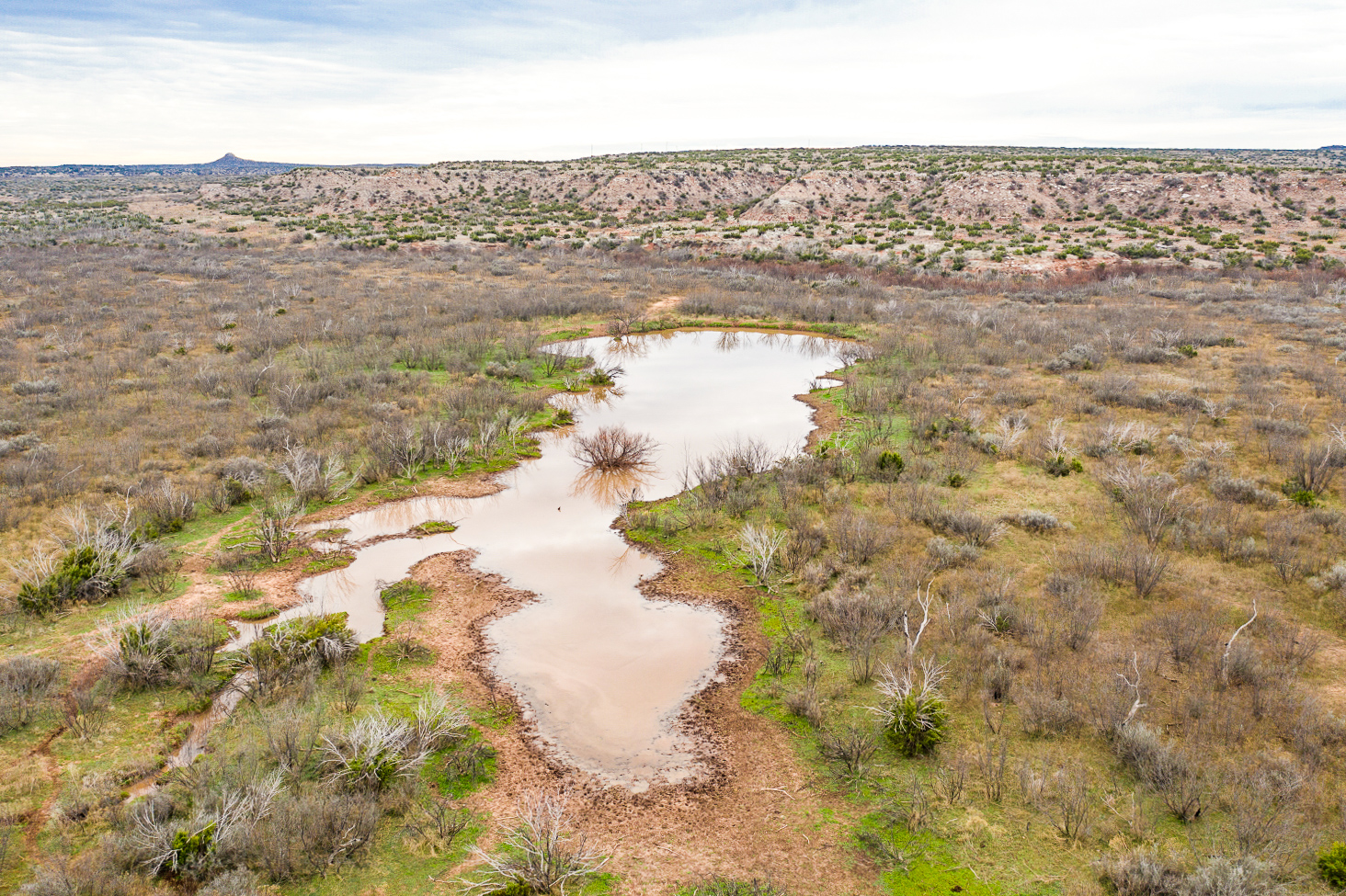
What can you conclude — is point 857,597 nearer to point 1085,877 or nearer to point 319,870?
point 1085,877

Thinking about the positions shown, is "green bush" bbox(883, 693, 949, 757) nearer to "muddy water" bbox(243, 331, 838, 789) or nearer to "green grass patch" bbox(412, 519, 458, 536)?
"muddy water" bbox(243, 331, 838, 789)

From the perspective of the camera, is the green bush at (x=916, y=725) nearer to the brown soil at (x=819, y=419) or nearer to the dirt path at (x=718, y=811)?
the dirt path at (x=718, y=811)

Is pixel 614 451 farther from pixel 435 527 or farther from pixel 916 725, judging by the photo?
pixel 916 725

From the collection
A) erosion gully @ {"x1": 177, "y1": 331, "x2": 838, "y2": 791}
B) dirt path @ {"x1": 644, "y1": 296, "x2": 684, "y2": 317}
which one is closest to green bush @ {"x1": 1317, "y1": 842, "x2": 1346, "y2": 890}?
erosion gully @ {"x1": 177, "y1": 331, "x2": 838, "y2": 791}

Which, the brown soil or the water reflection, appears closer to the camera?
the water reflection

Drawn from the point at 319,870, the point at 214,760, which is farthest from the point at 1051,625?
the point at 214,760

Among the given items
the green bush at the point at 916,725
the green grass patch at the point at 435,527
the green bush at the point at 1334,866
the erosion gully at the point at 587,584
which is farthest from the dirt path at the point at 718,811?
the green grass patch at the point at 435,527
